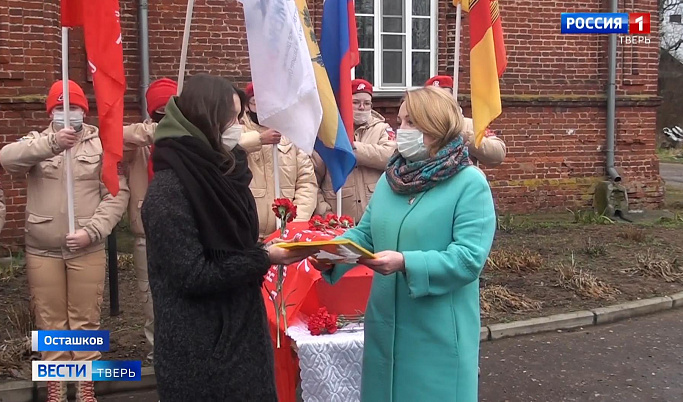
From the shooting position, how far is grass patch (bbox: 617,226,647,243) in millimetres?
10086

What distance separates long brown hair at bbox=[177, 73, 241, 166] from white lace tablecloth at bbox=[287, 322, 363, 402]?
128 centimetres

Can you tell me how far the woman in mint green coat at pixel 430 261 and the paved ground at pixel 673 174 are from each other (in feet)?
58.0

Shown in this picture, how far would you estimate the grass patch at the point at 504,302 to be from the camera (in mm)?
7160

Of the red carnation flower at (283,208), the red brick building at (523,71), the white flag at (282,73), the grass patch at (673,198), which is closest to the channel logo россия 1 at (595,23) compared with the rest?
the red brick building at (523,71)

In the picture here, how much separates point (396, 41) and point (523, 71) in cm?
202

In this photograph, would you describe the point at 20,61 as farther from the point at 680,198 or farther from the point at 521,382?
the point at 680,198

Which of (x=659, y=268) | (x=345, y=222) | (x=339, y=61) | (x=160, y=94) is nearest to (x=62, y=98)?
(x=160, y=94)

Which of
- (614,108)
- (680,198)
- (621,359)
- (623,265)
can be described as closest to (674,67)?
(680,198)

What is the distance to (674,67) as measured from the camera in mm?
35031

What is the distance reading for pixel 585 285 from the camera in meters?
7.79

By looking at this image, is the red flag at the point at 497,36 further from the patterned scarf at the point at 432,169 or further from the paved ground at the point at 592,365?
the patterned scarf at the point at 432,169

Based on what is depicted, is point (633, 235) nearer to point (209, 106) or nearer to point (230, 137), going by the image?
point (230, 137)

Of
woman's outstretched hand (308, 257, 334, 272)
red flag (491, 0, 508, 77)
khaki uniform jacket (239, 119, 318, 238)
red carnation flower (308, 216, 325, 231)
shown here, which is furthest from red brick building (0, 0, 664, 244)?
woman's outstretched hand (308, 257, 334, 272)

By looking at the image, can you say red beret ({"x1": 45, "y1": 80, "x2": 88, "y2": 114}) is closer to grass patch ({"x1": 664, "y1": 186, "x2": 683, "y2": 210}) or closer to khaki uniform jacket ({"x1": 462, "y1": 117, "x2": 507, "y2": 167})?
khaki uniform jacket ({"x1": 462, "y1": 117, "x2": 507, "y2": 167})
